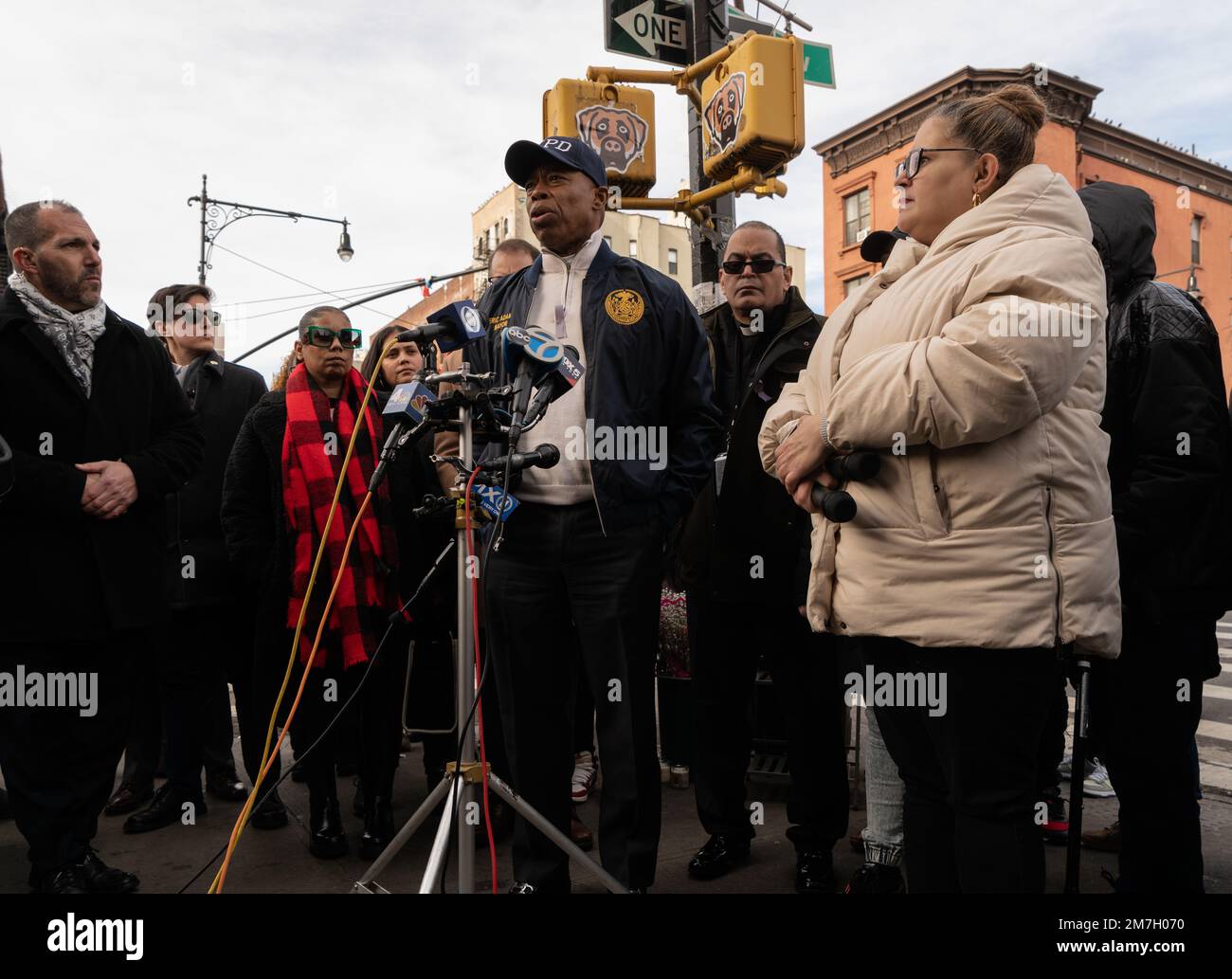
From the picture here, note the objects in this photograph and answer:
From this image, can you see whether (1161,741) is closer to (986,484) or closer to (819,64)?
(986,484)

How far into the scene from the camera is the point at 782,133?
6.27 metres

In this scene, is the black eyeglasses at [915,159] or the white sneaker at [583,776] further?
the white sneaker at [583,776]

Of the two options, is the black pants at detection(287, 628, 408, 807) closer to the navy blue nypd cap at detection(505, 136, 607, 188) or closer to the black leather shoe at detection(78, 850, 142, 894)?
the black leather shoe at detection(78, 850, 142, 894)

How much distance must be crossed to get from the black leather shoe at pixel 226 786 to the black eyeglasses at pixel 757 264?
141 inches

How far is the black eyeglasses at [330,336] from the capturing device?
405 centimetres

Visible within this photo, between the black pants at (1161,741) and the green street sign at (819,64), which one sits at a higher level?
the green street sign at (819,64)

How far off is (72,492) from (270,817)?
6.02 ft

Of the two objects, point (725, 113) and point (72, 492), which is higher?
point (725, 113)

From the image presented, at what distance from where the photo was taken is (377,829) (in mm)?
3945

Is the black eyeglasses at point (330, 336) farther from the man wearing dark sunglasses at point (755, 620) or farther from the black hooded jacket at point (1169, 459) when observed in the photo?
the black hooded jacket at point (1169, 459)

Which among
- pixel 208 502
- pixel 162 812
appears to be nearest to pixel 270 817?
pixel 162 812

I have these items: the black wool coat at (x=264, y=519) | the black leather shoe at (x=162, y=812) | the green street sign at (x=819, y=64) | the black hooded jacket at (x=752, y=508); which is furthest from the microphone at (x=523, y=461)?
the green street sign at (x=819, y=64)

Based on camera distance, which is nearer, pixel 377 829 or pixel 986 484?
pixel 986 484

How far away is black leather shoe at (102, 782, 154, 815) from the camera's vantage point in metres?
4.52
